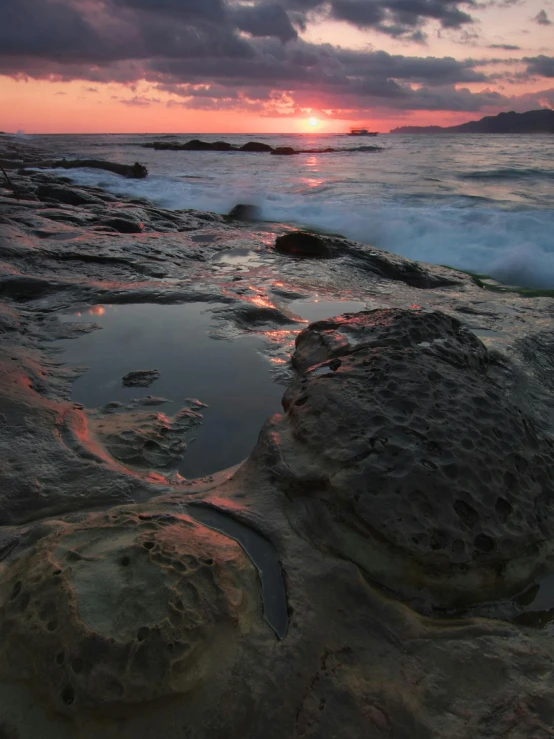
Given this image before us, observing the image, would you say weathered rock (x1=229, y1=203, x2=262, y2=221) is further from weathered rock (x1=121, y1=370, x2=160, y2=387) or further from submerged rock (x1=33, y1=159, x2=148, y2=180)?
submerged rock (x1=33, y1=159, x2=148, y2=180)

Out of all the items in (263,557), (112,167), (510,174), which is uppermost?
(112,167)

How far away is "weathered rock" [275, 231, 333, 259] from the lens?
24.6ft

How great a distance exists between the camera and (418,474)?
71.9 inches

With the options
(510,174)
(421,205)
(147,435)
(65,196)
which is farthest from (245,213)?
(510,174)

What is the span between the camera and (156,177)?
20.6 meters

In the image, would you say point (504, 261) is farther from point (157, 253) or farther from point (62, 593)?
point (62, 593)

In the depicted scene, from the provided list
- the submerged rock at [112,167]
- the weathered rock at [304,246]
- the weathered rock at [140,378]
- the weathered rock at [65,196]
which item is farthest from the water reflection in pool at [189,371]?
the submerged rock at [112,167]

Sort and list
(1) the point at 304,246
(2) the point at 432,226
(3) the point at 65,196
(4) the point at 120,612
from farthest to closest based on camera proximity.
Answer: (3) the point at 65,196 → (2) the point at 432,226 → (1) the point at 304,246 → (4) the point at 120,612

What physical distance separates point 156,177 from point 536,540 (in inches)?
849

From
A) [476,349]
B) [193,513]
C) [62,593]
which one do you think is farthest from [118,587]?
[476,349]

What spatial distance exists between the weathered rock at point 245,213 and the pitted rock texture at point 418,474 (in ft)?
33.0

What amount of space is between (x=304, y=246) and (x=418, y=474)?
20.4ft

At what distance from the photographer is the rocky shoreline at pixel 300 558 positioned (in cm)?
119

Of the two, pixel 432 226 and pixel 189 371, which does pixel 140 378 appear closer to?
pixel 189 371
